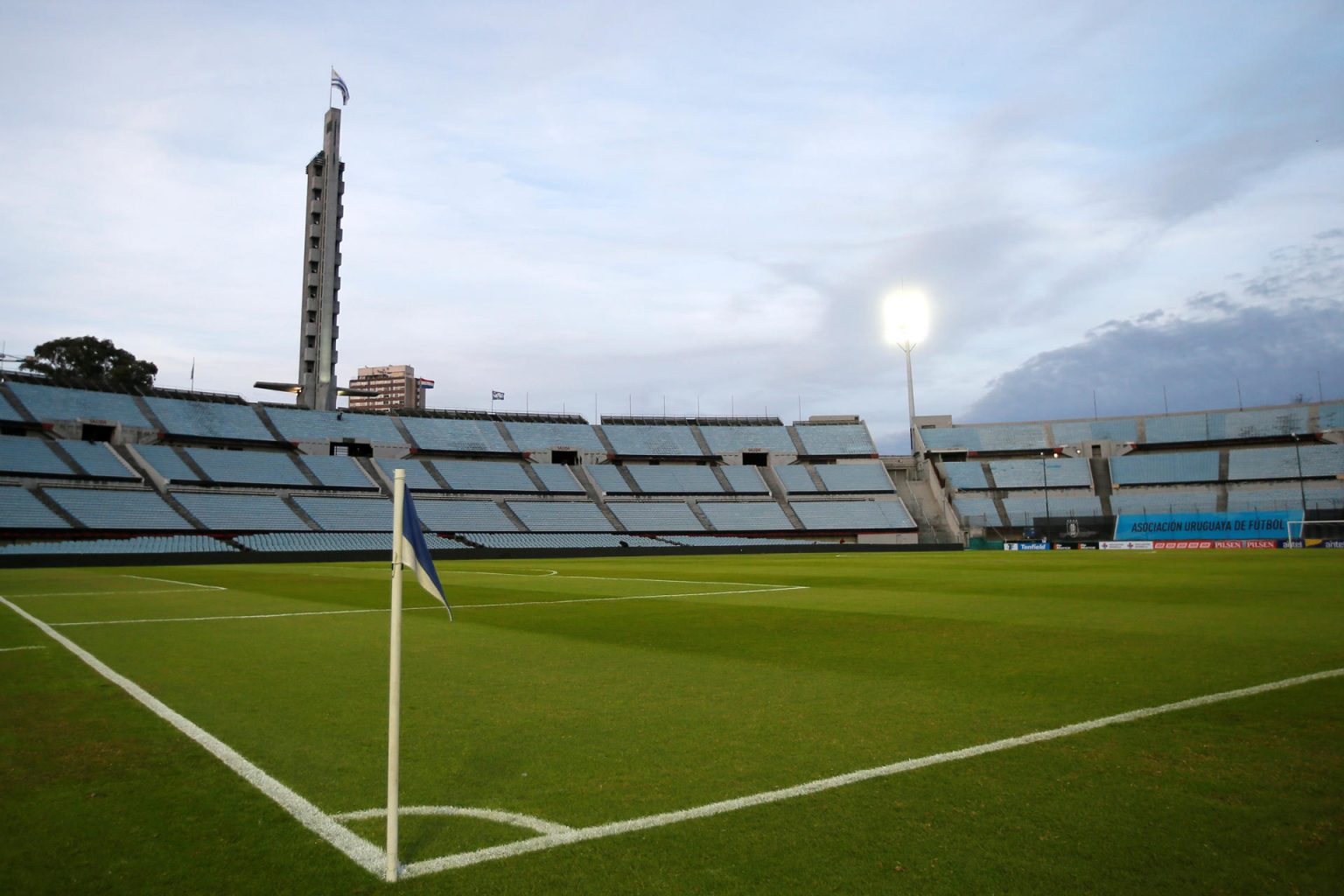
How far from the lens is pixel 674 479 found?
7525 cm

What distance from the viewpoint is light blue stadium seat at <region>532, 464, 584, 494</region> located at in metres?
70.6

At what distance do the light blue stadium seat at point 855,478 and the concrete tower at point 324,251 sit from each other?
1783 inches

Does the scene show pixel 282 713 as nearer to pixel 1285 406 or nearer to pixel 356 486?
pixel 356 486

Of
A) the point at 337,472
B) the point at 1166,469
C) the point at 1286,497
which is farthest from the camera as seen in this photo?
the point at 1166,469

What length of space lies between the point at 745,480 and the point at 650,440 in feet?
34.0

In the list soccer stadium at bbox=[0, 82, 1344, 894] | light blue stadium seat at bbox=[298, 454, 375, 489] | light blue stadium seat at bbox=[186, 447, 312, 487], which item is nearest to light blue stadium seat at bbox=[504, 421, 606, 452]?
light blue stadium seat at bbox=[298, 454, 375, 489]

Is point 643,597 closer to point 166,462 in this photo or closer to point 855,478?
point 166,462

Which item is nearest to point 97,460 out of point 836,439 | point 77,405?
point 77,405

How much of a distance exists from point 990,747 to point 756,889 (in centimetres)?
272

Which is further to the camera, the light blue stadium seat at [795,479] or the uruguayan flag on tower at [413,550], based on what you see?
the light blue stadium seat at [795,479]

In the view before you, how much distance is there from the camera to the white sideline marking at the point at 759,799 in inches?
143

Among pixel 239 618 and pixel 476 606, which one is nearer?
pixel 239 618

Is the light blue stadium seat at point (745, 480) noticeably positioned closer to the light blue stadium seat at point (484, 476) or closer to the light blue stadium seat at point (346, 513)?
the light blue stadium seat at point (484, 476)

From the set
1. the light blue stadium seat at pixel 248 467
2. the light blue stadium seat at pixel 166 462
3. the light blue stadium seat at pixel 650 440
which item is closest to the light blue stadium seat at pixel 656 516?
the light blue stadium seat at pixel 650 440
